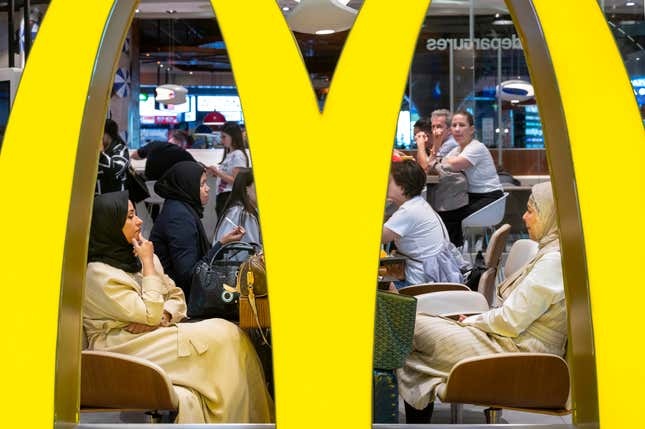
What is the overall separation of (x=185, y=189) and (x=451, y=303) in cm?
148

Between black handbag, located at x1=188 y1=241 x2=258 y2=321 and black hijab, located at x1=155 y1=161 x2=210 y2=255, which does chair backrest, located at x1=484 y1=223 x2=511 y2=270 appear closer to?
black hijab, located at x1=155 y1=161 x2=210 y2=255

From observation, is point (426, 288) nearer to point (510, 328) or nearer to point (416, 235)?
point (416, 235)

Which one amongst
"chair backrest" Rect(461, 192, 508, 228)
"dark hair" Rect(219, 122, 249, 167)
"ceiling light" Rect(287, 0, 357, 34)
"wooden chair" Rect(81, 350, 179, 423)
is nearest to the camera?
"wooden chair" Rect(81, 350, 179, 423)

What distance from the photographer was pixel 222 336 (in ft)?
9.75

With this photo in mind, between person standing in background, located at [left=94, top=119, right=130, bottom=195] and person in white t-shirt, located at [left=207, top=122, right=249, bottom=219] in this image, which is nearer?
person standing in background, located at [left=94, top=119, right=130, bottom=195]

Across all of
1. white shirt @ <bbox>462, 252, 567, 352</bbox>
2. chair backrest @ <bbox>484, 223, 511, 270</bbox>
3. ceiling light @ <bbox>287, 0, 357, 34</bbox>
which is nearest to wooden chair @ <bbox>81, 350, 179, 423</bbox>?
white shirt @ <bbox>462, 252, 567, 352</bbox>

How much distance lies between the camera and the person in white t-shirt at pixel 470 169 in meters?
6.31

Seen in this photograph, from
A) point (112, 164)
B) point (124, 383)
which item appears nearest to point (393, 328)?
point (124, 383)

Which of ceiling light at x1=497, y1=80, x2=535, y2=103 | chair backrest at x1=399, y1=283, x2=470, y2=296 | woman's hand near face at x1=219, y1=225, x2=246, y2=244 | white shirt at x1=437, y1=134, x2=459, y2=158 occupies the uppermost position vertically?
ceiling light at x1=497, y1=80, x2=535, y2=103

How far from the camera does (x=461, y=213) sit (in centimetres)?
647

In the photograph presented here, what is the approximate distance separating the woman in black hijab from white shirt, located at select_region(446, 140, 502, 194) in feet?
7.83

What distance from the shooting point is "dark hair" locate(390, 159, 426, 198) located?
460cm

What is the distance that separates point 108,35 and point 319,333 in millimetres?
548

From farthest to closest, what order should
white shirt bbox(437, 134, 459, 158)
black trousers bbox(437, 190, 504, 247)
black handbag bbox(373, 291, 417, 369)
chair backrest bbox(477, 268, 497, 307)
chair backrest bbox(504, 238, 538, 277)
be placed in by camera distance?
white shirt bbox(437, 134, 459, 158) < black trousers bbox(437, 190, 504, 247) < chair backrest bbox(477, 268, 497, 307) < chair backrest bbox(504, 238, 538, 277) < black handbag bbox(373, 291, 417, 369)
